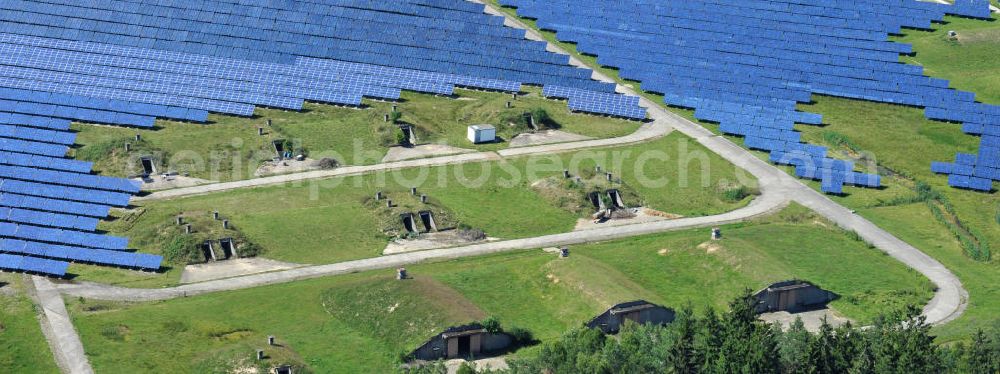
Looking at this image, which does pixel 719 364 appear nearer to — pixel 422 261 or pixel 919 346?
pixel 919 346

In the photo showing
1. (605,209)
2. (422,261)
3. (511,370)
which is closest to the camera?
(511,370)

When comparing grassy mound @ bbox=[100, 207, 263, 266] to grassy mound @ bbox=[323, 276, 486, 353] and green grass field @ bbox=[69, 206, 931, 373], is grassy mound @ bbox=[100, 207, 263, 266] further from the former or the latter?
grassy mound @ bbox=[323, 276, 486, 353]

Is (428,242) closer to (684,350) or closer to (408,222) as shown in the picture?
(408,222)

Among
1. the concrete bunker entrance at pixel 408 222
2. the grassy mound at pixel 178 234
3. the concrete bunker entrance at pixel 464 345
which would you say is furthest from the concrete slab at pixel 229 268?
the concrete bunker entrance at pixel 464 345

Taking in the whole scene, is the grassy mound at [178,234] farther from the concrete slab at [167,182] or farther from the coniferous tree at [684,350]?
the coniferous tree at [684,350]

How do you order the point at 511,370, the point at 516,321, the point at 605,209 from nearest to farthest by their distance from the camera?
the point at 511,370 < the point at 516,321 < the point at 605,209

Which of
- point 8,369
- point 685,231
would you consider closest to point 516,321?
point 685,231
